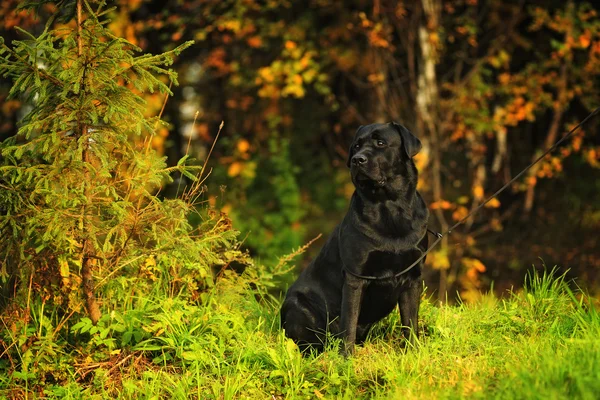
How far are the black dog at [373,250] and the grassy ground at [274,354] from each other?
0.23 m

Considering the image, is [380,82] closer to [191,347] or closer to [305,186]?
[305,186]

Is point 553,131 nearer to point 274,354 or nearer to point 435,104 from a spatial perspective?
point 435,104

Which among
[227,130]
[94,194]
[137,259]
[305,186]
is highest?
[94,194]

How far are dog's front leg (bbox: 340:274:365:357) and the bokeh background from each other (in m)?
6.05

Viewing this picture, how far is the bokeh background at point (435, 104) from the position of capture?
11.5 metres

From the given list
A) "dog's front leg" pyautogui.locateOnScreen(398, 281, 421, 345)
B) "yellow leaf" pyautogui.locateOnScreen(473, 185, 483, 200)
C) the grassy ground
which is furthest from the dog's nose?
"yellow leaf" pyautogui.locateOnScreen(473, 185, 483, 200)

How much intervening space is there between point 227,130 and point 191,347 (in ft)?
29.4

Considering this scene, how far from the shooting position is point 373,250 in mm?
4949

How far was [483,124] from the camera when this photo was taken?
11484 millimetres

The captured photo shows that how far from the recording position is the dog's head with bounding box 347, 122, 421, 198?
198 inches

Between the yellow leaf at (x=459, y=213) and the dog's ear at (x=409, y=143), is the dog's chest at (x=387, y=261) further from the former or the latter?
the yellow leaf at (x=459, y=213)

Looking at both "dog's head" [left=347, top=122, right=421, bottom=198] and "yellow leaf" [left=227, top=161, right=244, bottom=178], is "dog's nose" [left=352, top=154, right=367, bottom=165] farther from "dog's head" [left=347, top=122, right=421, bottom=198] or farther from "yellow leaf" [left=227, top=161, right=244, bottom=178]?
"yellow leaf" [left=227, top=161, right=244, bottom=178]

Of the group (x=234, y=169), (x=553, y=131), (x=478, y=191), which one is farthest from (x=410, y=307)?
(x=234, y=169)

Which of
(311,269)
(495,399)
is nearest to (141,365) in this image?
(311,269)
